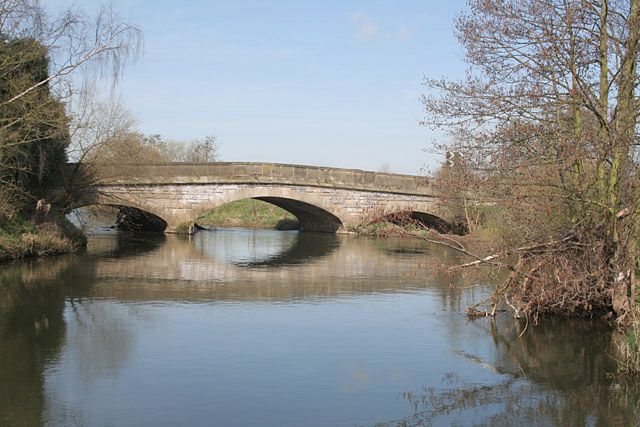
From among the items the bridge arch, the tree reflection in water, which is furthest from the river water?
the bridge arch

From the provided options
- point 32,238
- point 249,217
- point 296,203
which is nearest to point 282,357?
point 32,238

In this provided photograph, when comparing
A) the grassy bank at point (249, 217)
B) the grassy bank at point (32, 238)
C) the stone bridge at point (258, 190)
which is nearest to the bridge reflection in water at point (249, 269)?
the grassy bank at point (32, 238)

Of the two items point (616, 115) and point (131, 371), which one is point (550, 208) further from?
point (131, 371)

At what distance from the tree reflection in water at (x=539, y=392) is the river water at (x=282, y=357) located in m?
0.02

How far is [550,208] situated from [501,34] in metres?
2.71

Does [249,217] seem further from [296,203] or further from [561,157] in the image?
[561,157]

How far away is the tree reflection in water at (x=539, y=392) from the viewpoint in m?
6.98

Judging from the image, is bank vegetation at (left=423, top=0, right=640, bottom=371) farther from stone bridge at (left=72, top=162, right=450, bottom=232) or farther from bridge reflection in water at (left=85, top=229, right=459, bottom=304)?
stone bridge at (left=72, top=162, right=450, bottom=232)

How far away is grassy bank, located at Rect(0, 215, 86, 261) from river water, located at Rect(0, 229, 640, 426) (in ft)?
5.10

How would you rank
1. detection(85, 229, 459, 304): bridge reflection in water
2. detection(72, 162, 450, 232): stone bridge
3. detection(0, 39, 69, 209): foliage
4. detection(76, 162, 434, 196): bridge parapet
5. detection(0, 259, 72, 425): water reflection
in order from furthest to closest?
detection(72, 162, 450, 232): stone bridge < detection(76, 162, 434, 196): bridge parapet < detection(0, 39, 69, 209): foliage < detection(85, 229, 459, 304): bridge reflection in water < detection(0, 259, 72, 425): water reflection

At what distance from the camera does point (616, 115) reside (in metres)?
10.2

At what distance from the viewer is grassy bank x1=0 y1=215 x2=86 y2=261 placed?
58.3ft

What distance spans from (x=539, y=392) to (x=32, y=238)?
14.4 m

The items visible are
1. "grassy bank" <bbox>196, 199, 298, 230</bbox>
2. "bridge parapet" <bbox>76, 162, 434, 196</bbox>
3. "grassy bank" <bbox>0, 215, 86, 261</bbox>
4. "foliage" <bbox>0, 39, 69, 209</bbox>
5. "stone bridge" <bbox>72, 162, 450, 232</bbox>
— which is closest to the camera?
"foliage" <bbox>0, 39, 69, 209</bbox>
